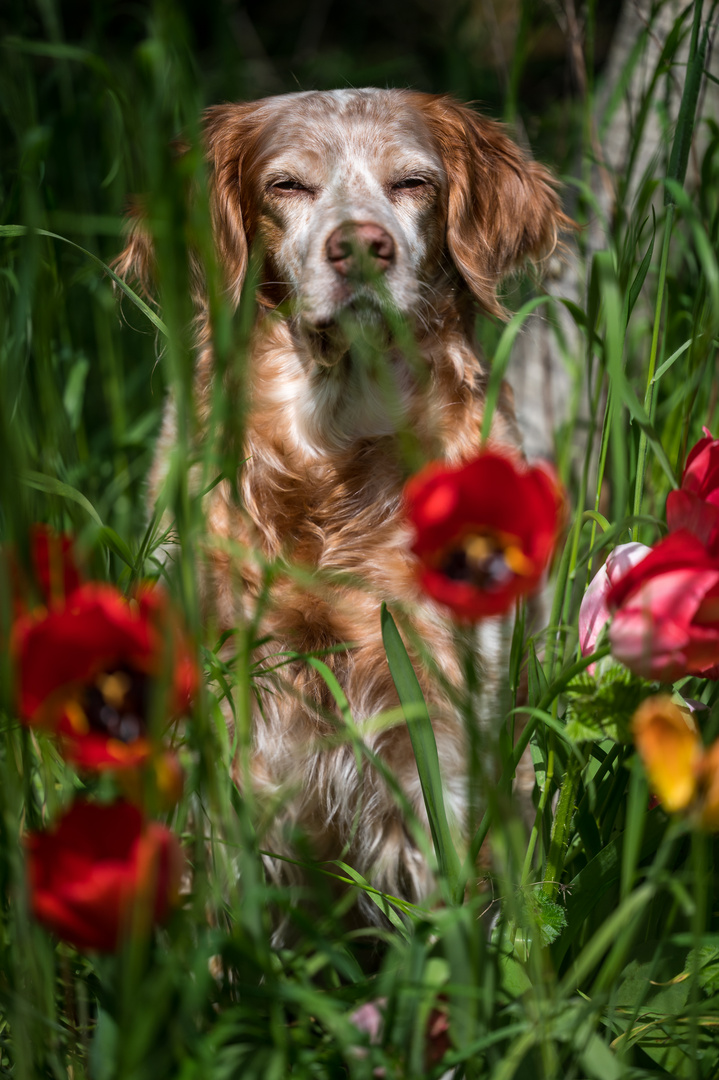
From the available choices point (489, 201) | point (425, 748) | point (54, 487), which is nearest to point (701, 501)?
point (425, 748)

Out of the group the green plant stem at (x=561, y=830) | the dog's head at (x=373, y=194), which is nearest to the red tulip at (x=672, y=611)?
the green plant stem at (x=561, y=830)

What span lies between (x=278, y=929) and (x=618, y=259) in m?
1.28

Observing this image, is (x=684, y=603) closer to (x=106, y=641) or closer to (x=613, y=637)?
(x=613, y=637)

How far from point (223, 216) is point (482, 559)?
1341 mm

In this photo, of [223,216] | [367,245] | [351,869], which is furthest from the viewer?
[223,216]

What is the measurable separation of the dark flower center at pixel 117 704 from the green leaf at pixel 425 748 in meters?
0.40

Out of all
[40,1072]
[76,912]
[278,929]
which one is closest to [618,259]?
[76,912]

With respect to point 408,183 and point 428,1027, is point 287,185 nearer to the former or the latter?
point 408,183

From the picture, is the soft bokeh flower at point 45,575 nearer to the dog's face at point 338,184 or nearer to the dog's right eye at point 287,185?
the dog's face at point 338,184

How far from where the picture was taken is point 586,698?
86 cm

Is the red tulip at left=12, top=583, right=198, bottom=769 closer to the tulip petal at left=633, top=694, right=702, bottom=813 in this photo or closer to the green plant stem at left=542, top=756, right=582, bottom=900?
the tulip petal at left=633, top=694, right=702, bottom=813

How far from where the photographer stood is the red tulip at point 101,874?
550 mm

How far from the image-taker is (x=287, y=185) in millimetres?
1647

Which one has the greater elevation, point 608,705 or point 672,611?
point 672,611
